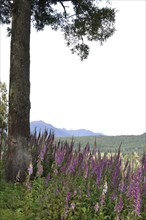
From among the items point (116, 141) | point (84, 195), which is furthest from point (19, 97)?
point (116, 141)

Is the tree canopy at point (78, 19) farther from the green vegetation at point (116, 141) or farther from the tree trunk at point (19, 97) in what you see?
the green vegetation at point (116, 141)

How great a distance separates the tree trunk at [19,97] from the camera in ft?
34.6

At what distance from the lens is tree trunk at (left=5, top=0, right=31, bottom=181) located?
1054 cm

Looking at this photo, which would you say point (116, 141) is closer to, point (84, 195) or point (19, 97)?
point (19, 97)

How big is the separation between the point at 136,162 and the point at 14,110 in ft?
11.7

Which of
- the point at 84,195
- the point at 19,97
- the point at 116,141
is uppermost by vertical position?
the point at 19,97

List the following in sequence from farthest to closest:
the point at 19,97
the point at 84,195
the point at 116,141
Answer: the point at 116,141 < the point at 19,97 < the point at 84,195

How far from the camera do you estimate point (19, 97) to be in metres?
10.7

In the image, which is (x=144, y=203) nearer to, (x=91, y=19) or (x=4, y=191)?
(x=4, y=191)

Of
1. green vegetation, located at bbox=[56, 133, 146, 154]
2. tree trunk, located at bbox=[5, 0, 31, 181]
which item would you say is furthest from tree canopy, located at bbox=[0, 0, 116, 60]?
green vegetation, located at bbox=[56, 133, 146, 154]

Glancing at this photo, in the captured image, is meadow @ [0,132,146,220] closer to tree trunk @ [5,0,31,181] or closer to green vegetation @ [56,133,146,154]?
tree trunk @ [5,0,31,181]

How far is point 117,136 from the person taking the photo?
7469 centimetres

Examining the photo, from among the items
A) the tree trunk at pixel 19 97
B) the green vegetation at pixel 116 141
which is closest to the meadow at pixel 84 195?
the tree trunk at pixel 19 97

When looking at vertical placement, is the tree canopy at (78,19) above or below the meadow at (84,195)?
above
